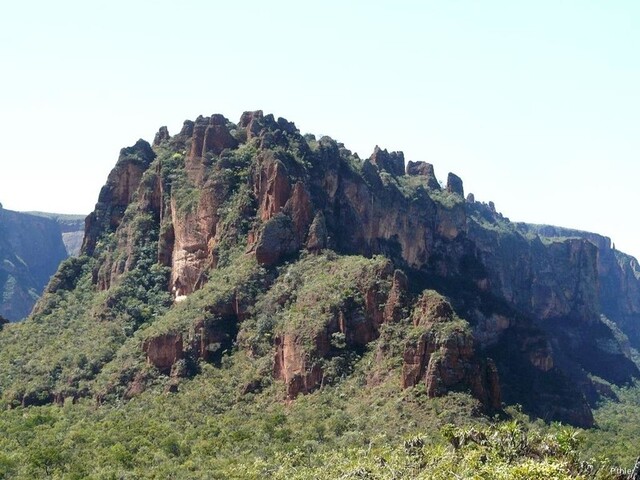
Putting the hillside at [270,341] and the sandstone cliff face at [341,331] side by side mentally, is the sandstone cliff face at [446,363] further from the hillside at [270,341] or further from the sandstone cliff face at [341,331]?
the sandstone cliff face at [341,331]

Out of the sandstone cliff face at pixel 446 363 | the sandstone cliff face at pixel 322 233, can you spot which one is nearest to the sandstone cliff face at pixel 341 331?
the sandstone cliff face at pixel 322 233

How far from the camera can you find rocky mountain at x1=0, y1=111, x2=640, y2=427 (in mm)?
70625

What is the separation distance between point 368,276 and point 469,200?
373 feet

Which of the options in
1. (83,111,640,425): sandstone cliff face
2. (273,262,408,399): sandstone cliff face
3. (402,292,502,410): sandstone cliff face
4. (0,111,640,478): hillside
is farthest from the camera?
(83,111,640,425): sandstone cliff face

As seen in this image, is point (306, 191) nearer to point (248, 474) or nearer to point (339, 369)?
point (339, 369)

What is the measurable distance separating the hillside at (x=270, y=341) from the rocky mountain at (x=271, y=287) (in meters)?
0.20

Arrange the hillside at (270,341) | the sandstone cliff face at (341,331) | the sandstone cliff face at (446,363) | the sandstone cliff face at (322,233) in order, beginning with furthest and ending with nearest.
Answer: the sandstone cliff face at (322,233)
the sandstone cliff face at (341,331)
the sandstone cliff face at (446,363)
the hillside at (270,341)

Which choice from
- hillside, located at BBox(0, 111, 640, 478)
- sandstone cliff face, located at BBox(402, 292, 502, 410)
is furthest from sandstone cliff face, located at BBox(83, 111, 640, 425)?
hillside, located at BBox(0, 111, 640, 478)

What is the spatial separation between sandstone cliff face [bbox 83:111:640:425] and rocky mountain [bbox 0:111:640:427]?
17 cm

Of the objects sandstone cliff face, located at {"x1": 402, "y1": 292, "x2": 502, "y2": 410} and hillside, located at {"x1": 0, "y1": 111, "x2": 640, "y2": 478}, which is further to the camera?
sandstone cliff face, located at {"x1": 402, "y1": 292, "x2": 502, "y2": 410}

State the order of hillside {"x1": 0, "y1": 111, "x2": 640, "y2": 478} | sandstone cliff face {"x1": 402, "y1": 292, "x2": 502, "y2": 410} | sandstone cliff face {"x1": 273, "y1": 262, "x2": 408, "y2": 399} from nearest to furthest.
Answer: hillside {"x1": 0, "y1": 111, "x2": 640, "y2": 478}, sandstone cliff face {"x1": 402, "y1": 292, "x2": 502, "y2": 410}, sandstone cliff face {"x1": 273, "y1": 262, "x2": 408, "y2": 399}

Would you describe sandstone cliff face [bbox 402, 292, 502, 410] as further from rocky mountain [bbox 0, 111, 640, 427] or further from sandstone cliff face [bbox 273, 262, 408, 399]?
sandstone cliff face [bbox 273, 262, 408, 399]

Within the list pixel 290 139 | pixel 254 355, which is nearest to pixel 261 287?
pixel 254 355

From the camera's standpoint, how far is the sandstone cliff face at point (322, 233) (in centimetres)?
7094
